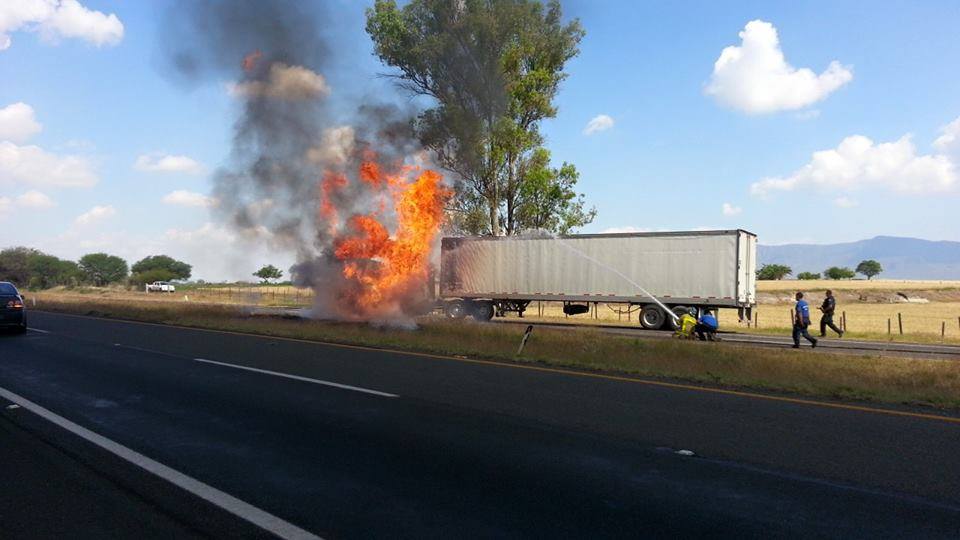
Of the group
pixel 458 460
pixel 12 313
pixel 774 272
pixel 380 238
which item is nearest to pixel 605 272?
pixel 380 238

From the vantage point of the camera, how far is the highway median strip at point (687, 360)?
9.39 metres

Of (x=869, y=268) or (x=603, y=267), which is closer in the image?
(x=603, y=267)

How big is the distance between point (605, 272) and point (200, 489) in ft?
72.6

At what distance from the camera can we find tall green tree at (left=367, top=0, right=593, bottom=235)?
2784 centimetres

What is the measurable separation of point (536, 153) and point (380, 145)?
416 inches

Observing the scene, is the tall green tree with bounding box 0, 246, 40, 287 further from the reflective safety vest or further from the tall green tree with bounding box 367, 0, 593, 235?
the reflective safety vest

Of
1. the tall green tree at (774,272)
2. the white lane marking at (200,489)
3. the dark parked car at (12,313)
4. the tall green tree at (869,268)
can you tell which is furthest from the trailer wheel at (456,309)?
the tall green tree at (869,268)

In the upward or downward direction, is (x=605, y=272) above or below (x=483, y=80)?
below

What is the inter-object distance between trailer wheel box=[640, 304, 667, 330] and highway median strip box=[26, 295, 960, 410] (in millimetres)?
8567

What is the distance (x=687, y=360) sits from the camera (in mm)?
13008

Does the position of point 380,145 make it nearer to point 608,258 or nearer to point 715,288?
point 608,258

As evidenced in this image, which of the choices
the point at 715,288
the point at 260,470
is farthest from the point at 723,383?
the point at 715,288

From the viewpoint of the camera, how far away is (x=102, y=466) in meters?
5.27

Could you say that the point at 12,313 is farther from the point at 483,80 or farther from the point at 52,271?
the point at 52,271
